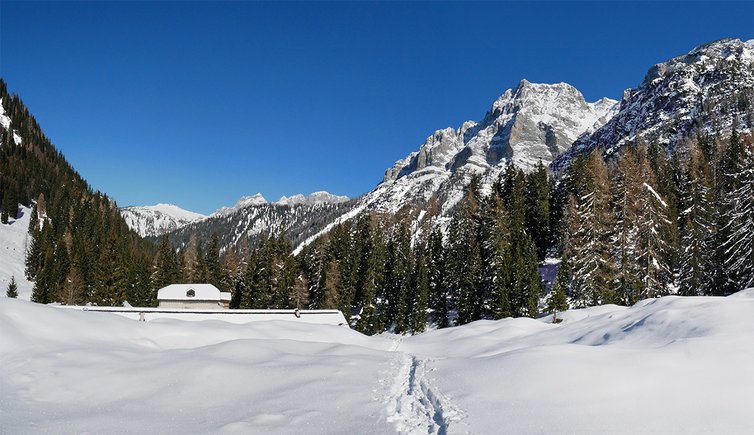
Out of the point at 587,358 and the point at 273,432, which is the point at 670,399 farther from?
the point at 273,432

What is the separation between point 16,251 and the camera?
362 feet

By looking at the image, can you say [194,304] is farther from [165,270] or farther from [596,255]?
[596,255]

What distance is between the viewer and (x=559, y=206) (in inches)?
2685

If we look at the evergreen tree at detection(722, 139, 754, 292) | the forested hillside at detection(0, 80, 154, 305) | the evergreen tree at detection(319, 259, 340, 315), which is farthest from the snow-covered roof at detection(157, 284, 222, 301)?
the evergreen tree at detection(722, 139, 754, 292)

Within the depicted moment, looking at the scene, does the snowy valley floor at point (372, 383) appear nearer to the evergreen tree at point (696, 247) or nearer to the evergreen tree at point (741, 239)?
the evergreen tree at point (741, 239)

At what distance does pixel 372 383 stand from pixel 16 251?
126 meters

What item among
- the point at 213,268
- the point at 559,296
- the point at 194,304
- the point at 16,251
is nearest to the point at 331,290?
the point at 194,304

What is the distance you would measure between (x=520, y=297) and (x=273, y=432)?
136ft

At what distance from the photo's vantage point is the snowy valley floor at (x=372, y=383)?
36.7 ft

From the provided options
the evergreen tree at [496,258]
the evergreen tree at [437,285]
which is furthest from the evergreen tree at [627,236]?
the evergreen tree at [437,285]

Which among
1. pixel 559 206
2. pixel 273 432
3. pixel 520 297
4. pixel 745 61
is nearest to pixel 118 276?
pixel 520 297

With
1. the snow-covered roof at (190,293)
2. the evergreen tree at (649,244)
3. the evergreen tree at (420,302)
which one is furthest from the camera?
the snow-covered roof at (190,293)

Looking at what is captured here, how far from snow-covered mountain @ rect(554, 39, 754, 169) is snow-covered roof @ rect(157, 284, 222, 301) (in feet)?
385

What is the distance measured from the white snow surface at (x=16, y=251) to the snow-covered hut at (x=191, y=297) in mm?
37101
